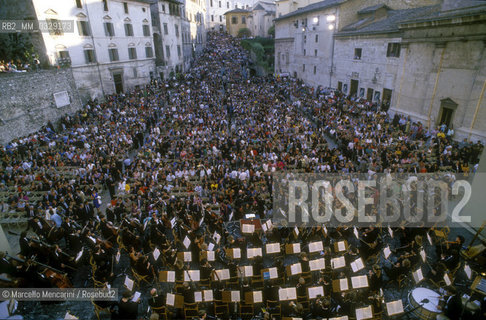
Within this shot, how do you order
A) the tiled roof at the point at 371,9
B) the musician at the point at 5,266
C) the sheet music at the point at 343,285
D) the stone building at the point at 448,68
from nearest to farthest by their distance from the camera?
the sheet music at the point at 343,285 < the musician at the point at 5,266 < the stone building at the point at 448,68 < the tiled roof at the point at 371,9

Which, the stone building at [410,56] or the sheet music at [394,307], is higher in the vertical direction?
the stone building at [410,56]

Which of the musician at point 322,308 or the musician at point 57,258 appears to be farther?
the musician at point 57,258

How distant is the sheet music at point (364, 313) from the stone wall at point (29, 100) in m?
25.8

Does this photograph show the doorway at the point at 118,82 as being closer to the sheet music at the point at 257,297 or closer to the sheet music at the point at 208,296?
the sheet music at the point at 208,296

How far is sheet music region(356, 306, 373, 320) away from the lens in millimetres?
7391

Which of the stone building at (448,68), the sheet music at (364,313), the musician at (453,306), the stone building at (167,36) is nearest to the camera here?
the musician at (453,306)

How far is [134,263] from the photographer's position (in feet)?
31.2

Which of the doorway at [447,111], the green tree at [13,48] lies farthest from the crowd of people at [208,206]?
the green tree at [13,48]

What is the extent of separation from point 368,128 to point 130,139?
1865cm

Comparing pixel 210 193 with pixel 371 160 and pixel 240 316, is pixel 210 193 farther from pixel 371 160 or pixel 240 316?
pixel 371 160

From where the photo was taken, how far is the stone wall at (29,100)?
68.6 feet

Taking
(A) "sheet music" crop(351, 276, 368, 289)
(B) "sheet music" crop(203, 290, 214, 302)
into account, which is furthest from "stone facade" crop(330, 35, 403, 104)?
(B) "sheet music" crop(203, 290, 214, 302)

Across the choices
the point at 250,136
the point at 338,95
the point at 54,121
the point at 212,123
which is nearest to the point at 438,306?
the point at 250,136

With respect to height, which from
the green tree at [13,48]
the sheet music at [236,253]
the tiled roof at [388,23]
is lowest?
the sheet music at [236,253]
